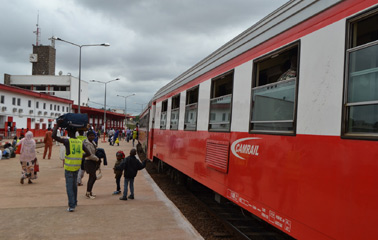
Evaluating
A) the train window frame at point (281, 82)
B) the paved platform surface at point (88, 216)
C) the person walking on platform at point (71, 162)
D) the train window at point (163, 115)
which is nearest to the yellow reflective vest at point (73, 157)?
the person walking on platform at point (71, 162)

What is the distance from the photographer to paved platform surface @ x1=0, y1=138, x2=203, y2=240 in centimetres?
510

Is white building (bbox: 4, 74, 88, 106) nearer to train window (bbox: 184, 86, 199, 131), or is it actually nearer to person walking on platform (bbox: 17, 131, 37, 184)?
person walking on platform (bbox: 17, 131, 37, 184)

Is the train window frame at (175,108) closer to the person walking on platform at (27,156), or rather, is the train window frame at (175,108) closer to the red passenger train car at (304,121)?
the red passenger train car at (304,121)

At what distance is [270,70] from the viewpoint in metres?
4.17

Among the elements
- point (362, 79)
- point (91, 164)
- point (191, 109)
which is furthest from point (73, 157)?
point (362, 79)

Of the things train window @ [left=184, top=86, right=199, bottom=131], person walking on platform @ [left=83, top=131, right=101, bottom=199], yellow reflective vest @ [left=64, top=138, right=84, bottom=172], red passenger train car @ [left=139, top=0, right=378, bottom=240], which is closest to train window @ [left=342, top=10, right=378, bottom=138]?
red passenger train car @ [left=139, top=0, right=378, bottom=240]

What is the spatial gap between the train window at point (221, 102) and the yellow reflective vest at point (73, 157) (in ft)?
9.11

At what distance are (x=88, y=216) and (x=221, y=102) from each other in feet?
10.8

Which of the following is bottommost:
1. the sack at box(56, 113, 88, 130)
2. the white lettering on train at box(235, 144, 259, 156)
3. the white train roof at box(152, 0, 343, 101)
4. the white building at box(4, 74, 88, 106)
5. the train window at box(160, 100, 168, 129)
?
the white lettering on train at box(235, 144, 259, 156)

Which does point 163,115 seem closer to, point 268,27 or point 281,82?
point 268,27

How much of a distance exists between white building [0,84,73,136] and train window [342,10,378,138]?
3704cm

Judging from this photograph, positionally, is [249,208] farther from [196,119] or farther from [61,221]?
[61,221]

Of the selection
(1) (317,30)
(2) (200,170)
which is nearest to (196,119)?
(2) (200,170)

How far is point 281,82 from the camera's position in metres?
3.78
